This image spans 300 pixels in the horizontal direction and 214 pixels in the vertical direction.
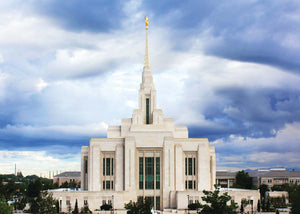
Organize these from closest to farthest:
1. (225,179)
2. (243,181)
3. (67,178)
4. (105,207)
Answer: (105,207)
(243,181)
(225,179)
(67,178)

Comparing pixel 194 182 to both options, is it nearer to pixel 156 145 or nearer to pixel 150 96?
pixel 156 145

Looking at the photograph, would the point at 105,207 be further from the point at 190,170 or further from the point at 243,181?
the point at 243,181

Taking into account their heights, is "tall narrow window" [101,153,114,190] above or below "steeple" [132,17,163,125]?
below

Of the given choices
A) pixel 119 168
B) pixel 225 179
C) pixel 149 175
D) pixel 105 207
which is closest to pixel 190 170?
pixel 149 175

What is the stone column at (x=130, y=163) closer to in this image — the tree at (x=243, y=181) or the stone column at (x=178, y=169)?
the stone column at (x=178, y=169)

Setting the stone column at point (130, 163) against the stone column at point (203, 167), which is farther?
the stone column at point (203, 167)

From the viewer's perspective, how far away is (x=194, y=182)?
2724 inches

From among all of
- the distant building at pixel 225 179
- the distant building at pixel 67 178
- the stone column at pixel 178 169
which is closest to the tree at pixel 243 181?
the distant building at pixel 225 179

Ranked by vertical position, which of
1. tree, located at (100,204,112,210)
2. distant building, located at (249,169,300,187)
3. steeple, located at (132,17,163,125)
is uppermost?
steeple, located at (132,17,163,125)

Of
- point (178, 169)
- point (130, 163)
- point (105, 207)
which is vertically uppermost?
point (130, 163)

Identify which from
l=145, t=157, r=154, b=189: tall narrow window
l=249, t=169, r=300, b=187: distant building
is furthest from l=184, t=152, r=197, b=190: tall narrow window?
l=249, t=169, r=300, b=187: distant building

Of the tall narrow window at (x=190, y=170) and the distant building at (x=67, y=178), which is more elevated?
the tall narrow window at (x=190, y=170)

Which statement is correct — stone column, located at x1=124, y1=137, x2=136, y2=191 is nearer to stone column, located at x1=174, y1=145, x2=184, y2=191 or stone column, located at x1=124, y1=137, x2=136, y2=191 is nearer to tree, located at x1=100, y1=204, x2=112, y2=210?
stone column, located at x1=174, y1=145, x2=184, y2=191

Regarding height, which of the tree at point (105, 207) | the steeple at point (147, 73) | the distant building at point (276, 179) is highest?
the steeple at point (147, 73)
